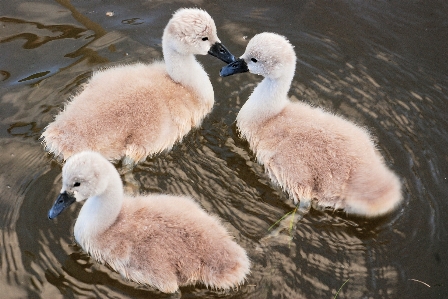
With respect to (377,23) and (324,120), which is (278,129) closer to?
(324,120)

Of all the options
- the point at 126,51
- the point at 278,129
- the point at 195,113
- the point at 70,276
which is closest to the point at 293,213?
the point at 278,129

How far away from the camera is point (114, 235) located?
3555 millimetres

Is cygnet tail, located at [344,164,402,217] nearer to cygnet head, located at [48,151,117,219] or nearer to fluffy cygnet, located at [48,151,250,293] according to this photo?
fluffy cygnet, located at [48,151,250,293]

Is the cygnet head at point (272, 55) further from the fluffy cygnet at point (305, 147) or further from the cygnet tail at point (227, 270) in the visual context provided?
the cygnet tail at point (227, 270)

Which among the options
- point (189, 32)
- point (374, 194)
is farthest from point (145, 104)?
point (374, 194)

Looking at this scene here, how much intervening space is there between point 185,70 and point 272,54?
2.48 ft

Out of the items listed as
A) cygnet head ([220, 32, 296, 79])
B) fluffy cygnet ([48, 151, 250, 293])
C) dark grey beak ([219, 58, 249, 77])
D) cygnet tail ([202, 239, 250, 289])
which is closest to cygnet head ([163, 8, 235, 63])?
dark grey beak ([219, 58, 249, 77])

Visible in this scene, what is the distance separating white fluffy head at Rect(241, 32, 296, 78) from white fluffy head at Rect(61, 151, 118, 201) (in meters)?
1.52

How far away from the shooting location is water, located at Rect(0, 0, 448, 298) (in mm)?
3686

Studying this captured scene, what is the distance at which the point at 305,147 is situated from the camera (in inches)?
158

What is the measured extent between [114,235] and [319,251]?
135cm

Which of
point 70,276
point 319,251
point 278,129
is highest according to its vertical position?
point 278,129

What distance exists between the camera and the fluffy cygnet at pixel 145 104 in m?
4.06

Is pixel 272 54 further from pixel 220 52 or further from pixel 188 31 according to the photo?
pixel 188 31
